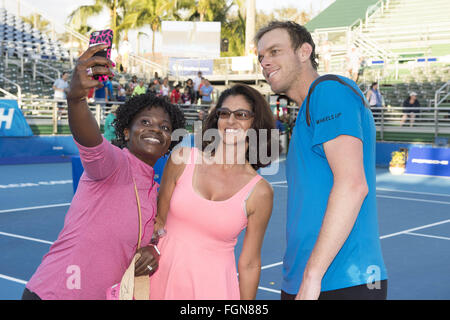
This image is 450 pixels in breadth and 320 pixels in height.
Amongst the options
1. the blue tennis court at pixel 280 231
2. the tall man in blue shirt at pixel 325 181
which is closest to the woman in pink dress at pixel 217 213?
the tall man in blue shirt at pixel 325 181

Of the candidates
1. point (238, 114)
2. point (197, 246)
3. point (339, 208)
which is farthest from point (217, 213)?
point (339, 208)

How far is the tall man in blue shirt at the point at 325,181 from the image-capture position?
2.35 m

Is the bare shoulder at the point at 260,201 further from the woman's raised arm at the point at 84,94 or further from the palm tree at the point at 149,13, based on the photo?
the palm tree at the point at 149,13

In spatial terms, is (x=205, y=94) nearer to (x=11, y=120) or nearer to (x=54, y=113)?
(x=54, y=113)

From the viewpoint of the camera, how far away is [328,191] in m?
Answer: 2.52

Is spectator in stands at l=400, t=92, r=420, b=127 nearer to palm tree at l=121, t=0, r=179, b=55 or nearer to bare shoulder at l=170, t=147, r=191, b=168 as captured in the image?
bare shoulder at l=170, t=147, r=191, b=168

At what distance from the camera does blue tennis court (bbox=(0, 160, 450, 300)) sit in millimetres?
6275

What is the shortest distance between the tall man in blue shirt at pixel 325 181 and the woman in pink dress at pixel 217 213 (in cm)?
45

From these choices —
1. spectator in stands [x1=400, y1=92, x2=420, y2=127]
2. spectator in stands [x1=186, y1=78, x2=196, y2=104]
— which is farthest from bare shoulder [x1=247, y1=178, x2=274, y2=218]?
spectator in stands [x1=186, y1=78, x2=196, y2=104]

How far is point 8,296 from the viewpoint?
18.5ft
